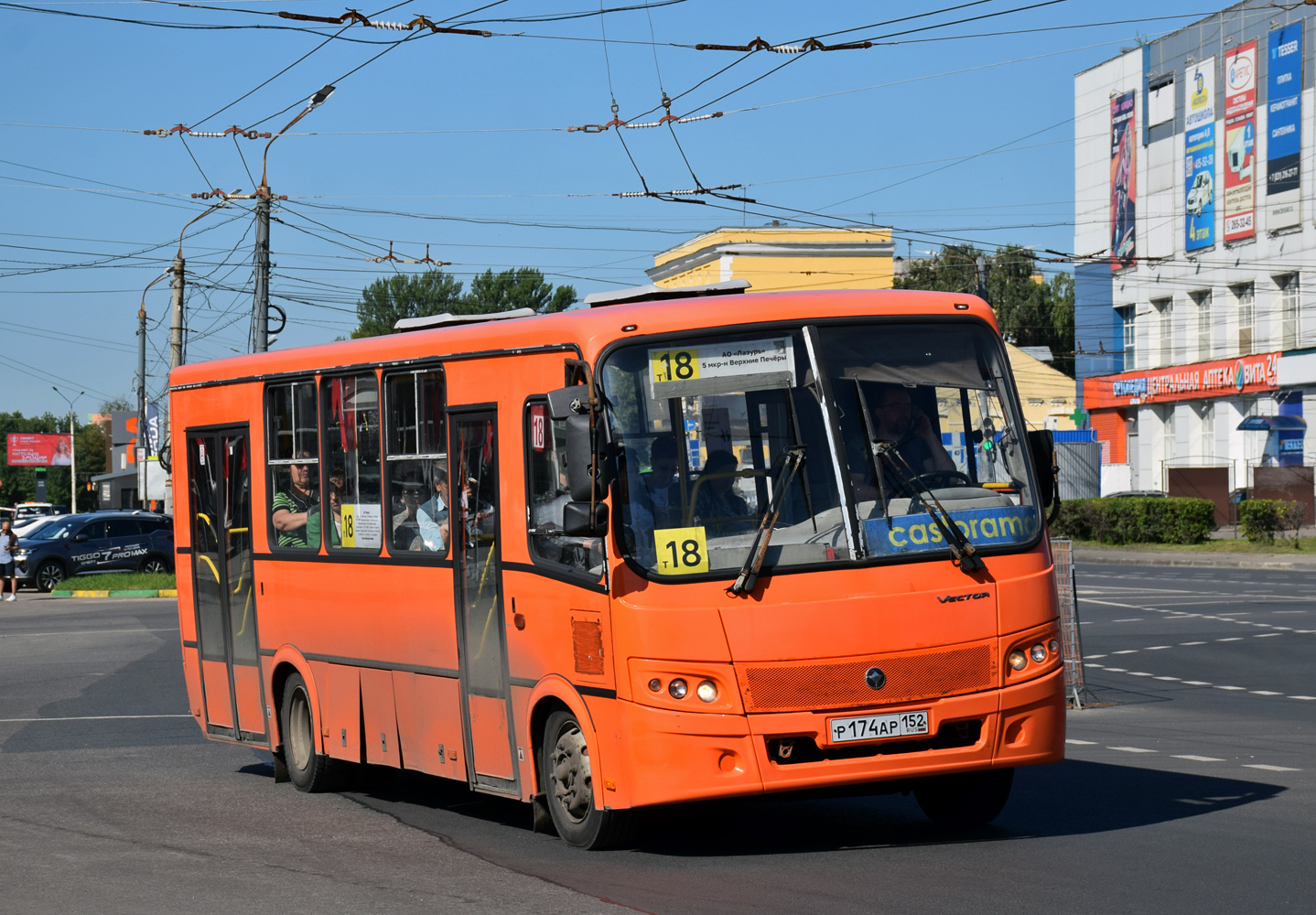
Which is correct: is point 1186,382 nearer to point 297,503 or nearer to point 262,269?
point 262,269

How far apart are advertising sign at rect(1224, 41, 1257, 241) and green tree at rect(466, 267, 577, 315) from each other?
4110cm

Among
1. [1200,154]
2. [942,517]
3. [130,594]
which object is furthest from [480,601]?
[1200,154]

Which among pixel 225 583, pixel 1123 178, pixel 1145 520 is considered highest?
pixel 1123 178

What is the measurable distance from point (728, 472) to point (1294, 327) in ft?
155

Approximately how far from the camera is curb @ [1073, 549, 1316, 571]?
119 ft

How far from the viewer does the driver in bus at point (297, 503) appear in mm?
11125

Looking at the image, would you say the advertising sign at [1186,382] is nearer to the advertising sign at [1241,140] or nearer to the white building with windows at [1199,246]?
the white building with windows at [1199,246]

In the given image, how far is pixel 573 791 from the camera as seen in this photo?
8.39 metres

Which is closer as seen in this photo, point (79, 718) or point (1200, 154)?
point (79, 718)

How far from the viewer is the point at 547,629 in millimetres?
8492

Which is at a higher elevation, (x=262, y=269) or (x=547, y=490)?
(x=262, y=269)

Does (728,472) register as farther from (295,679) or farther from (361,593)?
(295,679)

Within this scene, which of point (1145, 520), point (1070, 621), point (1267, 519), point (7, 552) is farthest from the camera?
point (1145, 520)

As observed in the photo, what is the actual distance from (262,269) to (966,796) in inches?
910
